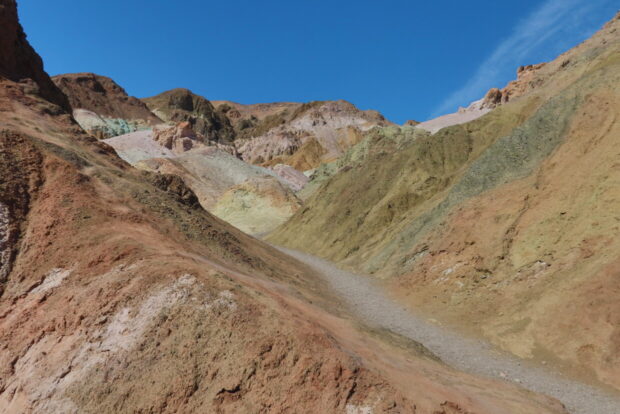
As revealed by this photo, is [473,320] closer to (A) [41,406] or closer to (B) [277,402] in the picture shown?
(B) [277,402]

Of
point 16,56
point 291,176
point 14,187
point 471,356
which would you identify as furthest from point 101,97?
point 471,356

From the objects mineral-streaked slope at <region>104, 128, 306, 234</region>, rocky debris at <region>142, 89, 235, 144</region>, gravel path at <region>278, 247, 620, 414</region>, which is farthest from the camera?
rocky debris at <region>142, 89, 235, 144</region>

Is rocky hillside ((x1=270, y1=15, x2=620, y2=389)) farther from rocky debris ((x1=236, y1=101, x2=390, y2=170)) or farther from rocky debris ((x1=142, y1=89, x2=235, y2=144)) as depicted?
rocky debris ((x1=142, y1=89, x2=235, y2=144))

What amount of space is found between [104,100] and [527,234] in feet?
512

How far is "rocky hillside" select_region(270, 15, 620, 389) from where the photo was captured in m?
14.1

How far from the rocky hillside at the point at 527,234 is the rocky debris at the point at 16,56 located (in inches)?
958

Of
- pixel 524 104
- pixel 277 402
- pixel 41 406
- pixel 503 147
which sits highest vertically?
pixel 524 104

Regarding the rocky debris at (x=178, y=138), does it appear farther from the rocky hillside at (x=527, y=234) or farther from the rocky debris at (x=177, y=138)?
the rocky hillside at (x=527, y=234)

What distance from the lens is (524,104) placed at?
114 feet

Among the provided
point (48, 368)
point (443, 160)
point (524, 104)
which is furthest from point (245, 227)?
point (48, 368)

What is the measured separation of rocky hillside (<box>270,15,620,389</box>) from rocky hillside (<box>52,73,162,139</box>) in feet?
331

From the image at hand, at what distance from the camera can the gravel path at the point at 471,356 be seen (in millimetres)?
11260

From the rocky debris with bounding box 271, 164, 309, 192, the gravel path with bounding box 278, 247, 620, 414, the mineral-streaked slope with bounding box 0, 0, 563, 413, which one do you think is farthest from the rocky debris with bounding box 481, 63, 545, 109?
the mineral-streaked slope with bounding box 0, 0, 563, 413

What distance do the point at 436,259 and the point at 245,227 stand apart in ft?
126
